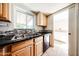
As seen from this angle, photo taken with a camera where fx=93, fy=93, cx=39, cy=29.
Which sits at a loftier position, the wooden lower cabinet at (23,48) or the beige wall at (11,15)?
the beige wall at (11,15)

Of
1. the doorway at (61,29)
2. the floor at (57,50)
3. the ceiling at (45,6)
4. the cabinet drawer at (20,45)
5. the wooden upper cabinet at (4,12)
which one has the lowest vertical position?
the floor at (57,50)

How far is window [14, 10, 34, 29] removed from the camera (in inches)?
49.6

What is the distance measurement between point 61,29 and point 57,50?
0.31 m

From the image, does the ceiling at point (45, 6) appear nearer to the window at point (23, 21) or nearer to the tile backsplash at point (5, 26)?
the window at point (23, 21)

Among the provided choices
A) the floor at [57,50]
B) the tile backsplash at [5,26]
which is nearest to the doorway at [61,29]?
the floor at [57,50]

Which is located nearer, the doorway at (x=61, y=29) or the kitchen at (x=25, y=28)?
the kitchen at (x=25, y=28)

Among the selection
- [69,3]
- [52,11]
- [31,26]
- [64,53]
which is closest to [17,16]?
[31,26]

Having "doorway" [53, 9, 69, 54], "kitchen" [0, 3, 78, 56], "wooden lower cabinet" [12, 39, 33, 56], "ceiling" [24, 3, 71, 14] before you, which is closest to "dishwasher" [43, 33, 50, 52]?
"kitchen" [0, 3, 78, 56]

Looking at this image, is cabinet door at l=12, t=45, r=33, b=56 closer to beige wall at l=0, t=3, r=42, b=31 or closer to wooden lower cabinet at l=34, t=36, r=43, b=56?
wooden lower cabinet at l=34, t=36, r=43, b=56

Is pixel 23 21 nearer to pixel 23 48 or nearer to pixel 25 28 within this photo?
pixel 25 28

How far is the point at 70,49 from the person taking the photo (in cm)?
135

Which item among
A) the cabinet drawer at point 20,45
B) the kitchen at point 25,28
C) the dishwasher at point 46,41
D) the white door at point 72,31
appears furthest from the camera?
the dishwasher at point 46,41

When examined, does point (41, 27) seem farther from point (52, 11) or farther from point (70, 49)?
point (70, 49)

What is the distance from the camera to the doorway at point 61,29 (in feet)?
4.47
